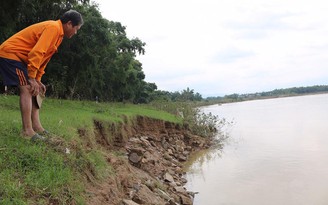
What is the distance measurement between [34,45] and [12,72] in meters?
0.45

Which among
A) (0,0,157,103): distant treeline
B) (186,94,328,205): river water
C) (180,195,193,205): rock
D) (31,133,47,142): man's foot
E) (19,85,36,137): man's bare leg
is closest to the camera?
(19,85,36,137): man's bare leg

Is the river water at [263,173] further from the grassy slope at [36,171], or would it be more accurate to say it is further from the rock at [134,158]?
the grassy slope at [36,171]

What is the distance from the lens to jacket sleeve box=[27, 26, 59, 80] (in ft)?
13.8

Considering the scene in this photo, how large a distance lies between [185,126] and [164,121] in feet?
8.47

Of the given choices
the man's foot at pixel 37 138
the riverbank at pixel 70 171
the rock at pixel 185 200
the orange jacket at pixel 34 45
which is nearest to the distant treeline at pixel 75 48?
the riverbank at pixel 70 171

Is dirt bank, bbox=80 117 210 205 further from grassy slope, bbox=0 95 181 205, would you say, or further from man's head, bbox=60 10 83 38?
man's head, bbox=60 10 83 38

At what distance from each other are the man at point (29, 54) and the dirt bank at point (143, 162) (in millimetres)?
1337

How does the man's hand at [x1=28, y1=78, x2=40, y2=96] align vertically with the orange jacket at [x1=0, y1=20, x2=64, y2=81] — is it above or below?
below

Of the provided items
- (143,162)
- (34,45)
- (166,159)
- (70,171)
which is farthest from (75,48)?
(70,171)

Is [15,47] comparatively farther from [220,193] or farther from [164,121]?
[164,121]

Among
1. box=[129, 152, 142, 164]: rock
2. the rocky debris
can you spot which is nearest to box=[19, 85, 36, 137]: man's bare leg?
the rocky debris

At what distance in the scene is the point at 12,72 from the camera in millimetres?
4289

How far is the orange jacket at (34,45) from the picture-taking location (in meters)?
4.23

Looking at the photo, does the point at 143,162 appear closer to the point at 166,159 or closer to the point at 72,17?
the point at 166,159
